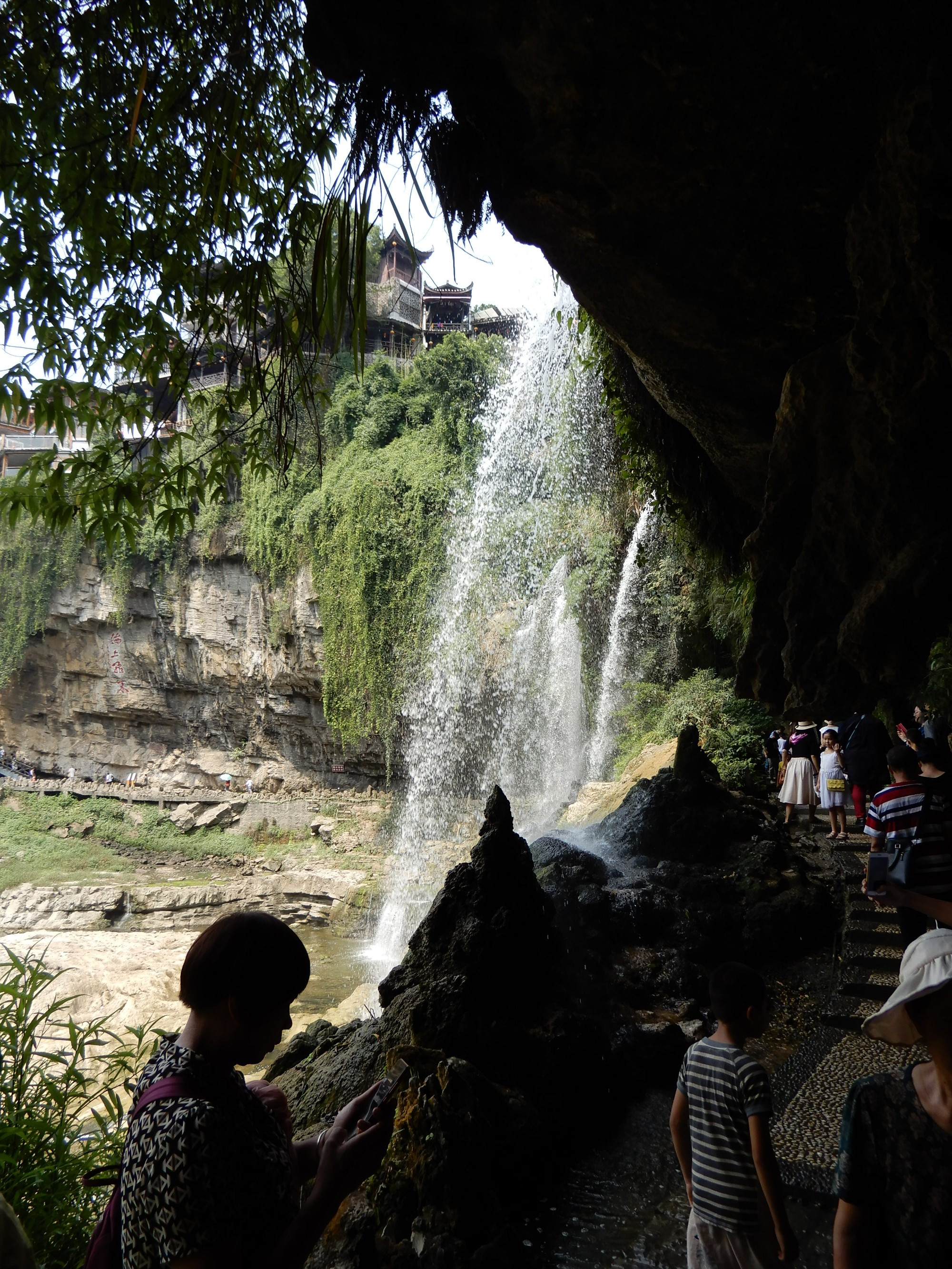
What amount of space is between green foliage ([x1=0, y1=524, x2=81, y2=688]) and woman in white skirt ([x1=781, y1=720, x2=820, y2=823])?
71.9ft

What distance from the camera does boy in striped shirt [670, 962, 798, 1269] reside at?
6.68ft

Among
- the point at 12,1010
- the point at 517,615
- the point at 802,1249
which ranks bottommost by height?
the point at 802,1249

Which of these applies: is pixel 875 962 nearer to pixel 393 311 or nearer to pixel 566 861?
pixel 566 861

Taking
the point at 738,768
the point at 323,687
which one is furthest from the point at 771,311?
the point at 323,687

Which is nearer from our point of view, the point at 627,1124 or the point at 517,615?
the point at 627,1124

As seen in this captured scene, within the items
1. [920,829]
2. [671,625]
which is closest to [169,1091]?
[920,829]

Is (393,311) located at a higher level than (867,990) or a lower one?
higher

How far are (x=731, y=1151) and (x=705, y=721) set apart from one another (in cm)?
Result: 1064

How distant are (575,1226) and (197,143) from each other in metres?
4.46

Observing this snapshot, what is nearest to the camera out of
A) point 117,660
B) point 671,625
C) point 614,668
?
point 671,625

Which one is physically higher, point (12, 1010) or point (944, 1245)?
point (944, 1245)

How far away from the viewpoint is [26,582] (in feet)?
79.8

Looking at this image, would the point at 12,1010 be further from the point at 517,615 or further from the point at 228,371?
the point at 517,615

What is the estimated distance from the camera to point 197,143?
9.89ft
